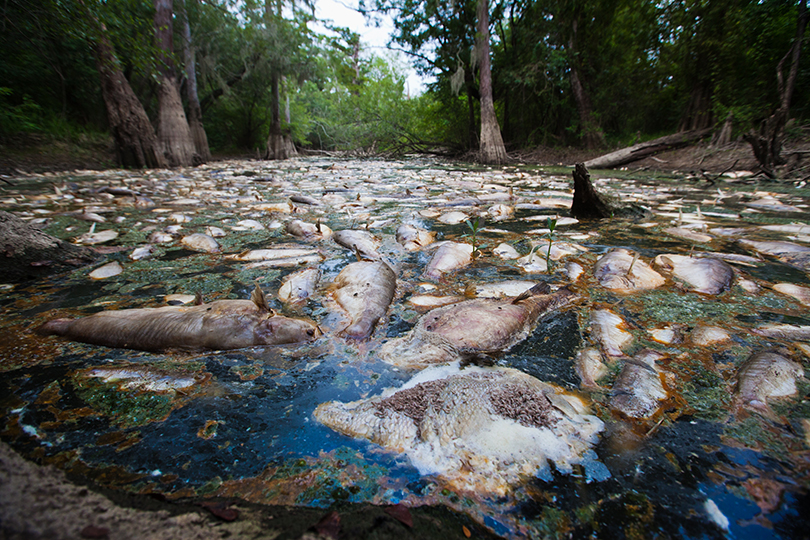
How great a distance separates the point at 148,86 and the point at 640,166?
19.8 meters

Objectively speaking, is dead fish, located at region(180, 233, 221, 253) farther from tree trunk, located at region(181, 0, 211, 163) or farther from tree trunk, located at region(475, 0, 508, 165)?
tree trunk, located at region(181, 0, 211, 163)

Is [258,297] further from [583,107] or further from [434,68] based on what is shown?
[434,68]

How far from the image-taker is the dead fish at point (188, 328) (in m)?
1.17

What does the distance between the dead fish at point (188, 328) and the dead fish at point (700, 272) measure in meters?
1.74

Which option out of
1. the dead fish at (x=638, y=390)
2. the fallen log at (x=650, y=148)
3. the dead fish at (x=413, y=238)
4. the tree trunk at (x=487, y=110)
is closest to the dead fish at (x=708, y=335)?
the dead fish at (x=638, y=390)

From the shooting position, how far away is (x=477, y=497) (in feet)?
2.21

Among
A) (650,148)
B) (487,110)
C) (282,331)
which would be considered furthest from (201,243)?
(487,110)

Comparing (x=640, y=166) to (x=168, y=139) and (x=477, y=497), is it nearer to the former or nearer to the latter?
(x=477, y=497)

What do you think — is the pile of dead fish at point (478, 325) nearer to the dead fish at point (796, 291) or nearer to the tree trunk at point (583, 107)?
the dead fish at point (796, 291)

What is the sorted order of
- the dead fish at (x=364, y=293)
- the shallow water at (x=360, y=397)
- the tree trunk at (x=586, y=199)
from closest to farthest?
the shallow water at (x=360, y=397) < the dead fish at (x=364, y=293) < the tree trunk at (x=586, y=199)

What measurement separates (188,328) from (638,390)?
4.61 ft

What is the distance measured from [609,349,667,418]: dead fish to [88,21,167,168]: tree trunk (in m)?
10.9

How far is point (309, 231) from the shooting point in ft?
8.79

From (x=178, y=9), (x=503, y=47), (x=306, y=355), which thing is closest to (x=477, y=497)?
(x=306, y=355)
